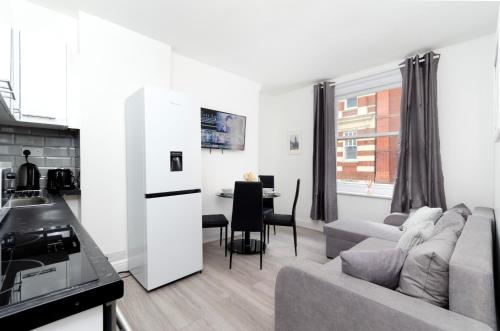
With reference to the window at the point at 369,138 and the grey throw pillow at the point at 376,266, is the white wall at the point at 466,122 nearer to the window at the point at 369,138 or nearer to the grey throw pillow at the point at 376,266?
the window at the point at 369,138

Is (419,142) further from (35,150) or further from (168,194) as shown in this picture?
(35,150)

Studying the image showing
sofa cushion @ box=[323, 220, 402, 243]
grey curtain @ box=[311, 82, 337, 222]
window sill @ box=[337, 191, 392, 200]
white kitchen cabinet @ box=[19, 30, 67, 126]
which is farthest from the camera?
grey curtain @ box=[311, 82, 337, 222]

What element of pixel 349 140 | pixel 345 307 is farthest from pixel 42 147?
pixel 349 140

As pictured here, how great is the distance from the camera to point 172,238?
2.32 m

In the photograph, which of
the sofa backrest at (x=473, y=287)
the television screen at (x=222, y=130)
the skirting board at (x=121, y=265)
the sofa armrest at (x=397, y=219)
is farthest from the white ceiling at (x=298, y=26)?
the skirting board at (x=121, y=265)

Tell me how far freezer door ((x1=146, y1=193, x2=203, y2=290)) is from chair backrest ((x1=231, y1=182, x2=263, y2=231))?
45 cm

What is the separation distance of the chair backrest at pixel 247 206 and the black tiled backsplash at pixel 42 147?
5.70ft

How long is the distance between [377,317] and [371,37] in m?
2.95

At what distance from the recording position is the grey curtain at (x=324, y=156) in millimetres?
3922

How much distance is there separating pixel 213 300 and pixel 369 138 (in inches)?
130

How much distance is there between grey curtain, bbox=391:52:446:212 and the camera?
2912 millimetres

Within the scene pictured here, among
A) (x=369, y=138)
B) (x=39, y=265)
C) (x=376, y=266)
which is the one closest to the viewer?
(x=39, y=265)

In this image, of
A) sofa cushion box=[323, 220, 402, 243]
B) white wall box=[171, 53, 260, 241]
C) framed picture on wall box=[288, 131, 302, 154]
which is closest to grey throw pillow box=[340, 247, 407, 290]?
sofa cushion box=[323, 220, 402, 243]

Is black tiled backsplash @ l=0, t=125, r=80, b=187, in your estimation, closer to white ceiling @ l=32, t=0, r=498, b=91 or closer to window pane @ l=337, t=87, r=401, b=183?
white ceiling @ l=32, t=0, r=498, b=91
